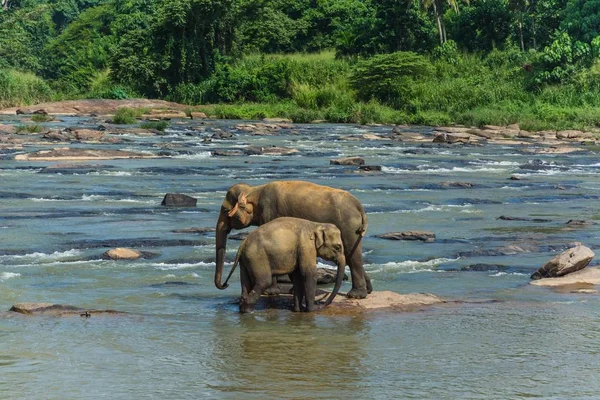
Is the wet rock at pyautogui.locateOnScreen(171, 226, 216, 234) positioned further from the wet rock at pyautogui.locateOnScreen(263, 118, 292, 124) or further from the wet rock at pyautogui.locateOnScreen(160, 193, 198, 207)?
the wet rock at pyautogui.locateOnScreen(263, 118, 292, 124)

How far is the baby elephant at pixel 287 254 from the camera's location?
32.2 feet

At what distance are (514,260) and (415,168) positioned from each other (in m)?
14.9

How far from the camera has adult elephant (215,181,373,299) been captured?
1062 centimetres

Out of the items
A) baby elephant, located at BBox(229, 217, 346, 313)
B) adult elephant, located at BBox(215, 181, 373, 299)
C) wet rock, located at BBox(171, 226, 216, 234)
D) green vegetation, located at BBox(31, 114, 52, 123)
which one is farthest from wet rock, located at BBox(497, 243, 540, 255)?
green vegetation, located at BBox(31, 114, 52, 123)

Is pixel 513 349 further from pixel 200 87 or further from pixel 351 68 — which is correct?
pixel 200 87

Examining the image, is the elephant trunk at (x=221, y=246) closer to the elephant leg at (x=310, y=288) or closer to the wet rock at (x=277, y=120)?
the elephant leg at (x=310, y=288)

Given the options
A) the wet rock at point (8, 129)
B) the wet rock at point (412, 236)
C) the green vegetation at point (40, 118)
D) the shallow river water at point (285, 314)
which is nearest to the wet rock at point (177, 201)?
the shallow river water at point (285, 314)

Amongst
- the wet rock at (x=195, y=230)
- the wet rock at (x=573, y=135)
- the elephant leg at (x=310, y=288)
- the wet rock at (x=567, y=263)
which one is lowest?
the wet rock at (x=573, y=135)

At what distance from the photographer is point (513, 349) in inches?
343

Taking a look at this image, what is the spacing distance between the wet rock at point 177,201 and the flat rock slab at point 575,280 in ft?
29.0

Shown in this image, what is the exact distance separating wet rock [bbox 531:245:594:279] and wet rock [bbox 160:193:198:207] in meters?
8.67

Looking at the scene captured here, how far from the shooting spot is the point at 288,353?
333 inches

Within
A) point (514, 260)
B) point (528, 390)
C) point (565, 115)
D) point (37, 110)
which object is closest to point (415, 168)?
point (514, 260)

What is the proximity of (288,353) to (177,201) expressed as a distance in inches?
437
